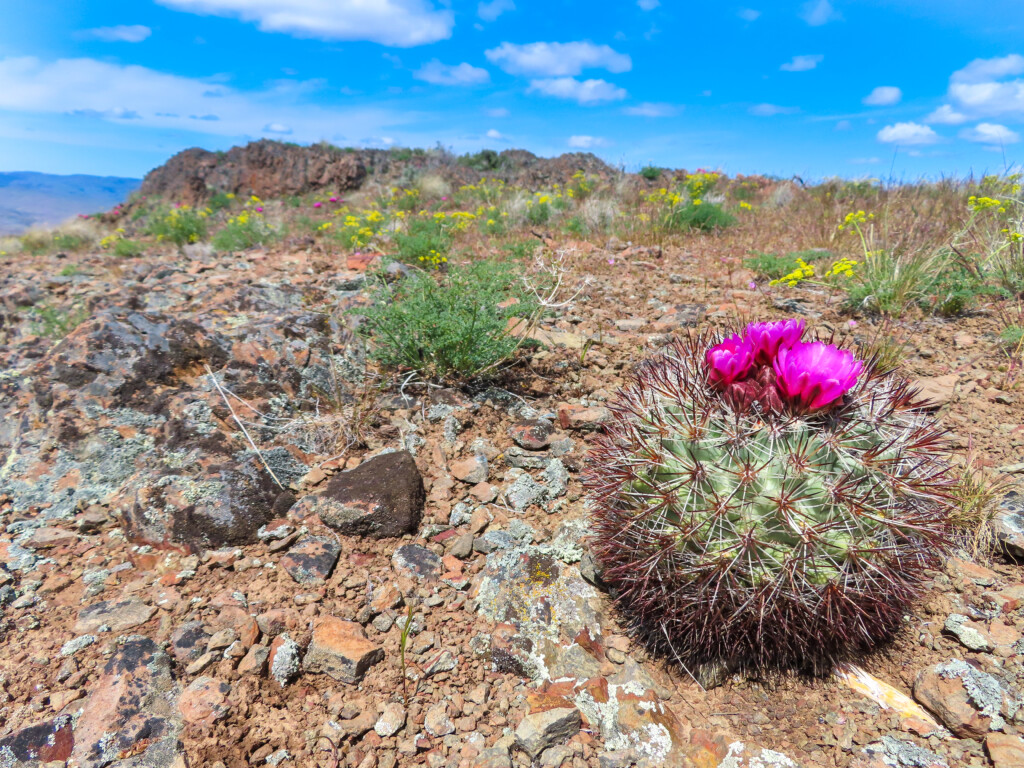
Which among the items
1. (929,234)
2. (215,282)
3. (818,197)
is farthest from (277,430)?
(818,197)

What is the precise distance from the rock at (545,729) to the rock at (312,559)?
1053 mm

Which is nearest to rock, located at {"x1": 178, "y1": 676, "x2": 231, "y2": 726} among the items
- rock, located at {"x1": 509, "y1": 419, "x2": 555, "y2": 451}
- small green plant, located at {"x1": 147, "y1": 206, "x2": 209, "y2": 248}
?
rock, located at {"x1": 509, "y1": 419, "x2": 555, "y2": 451}

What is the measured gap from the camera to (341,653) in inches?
79.2

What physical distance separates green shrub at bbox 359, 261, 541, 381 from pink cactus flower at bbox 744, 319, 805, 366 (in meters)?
1.88

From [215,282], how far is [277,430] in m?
3.63

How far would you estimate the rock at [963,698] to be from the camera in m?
1.75

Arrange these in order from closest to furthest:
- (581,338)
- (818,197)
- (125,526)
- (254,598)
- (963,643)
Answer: (963,643) < (254,598) < (125,526) < (581,338) < (818,197)

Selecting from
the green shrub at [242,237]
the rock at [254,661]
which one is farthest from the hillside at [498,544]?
the green shrub at [242,237]

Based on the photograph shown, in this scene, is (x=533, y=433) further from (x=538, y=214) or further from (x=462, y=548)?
(x=538, y=214)

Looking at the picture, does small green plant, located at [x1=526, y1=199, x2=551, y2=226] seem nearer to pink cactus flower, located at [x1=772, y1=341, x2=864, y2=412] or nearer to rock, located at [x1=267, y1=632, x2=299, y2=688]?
pink cactus flower, located at [x1=772, y1=341, x2=864, y2=412]

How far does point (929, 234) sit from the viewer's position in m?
6.31

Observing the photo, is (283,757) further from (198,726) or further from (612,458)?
(612,458)

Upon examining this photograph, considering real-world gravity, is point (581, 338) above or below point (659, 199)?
below

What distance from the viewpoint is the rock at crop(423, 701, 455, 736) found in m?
1.85
